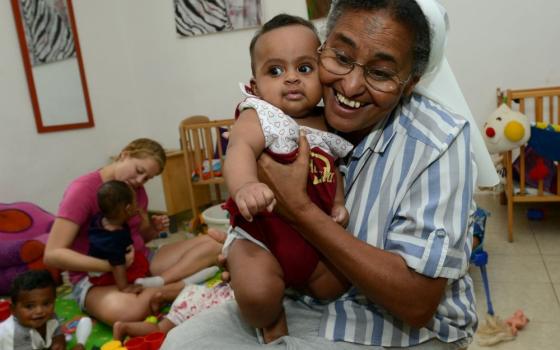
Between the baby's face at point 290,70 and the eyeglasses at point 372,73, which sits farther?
the baby's face at point 290,70

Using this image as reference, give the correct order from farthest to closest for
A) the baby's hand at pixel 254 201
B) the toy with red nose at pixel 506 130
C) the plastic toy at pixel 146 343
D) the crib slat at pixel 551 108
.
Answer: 1. the crib slat at pixel 551 108
2. the toy with red nose at pixel 506 130
3. the plastic toy at pixel 146 343
4. the baby's hand at pixel 254 201

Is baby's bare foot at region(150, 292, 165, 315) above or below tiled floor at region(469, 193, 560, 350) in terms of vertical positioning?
above

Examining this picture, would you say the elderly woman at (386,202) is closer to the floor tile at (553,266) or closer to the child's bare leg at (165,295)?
the child's bare leg at (165,295)

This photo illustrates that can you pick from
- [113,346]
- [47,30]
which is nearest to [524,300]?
[113,346]

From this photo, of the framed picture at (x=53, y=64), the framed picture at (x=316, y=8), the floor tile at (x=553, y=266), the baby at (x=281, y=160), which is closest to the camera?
the baby at (x=281, y=160)

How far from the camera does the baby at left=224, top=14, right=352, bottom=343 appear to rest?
116 cm

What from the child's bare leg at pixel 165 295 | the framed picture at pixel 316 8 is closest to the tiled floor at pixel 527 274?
the child's bare leg at pixel 165 295

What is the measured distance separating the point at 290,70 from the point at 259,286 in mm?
608

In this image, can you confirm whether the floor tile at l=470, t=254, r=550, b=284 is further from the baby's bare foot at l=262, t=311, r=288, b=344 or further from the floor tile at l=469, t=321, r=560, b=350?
the baby's bare foot at l=262, t=311, r=288, b=344

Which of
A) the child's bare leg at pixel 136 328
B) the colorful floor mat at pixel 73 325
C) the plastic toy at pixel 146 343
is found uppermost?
the plastic toy at pixel 146 343

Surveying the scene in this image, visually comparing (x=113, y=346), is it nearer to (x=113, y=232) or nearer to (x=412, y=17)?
(x=113, y=232)

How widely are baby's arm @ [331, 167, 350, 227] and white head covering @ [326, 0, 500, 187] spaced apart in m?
0.34

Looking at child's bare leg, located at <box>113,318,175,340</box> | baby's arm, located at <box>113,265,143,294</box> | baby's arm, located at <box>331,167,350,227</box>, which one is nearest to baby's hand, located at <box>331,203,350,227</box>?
baby's arm, located at <box>331,167,350,227</box>

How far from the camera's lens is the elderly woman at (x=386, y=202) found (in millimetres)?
1057
